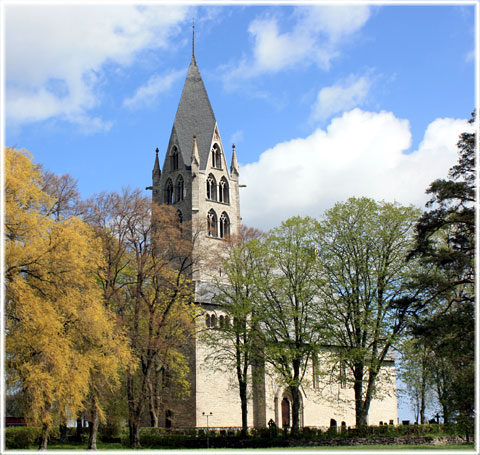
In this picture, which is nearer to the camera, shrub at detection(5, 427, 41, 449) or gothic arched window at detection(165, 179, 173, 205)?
shrub at detection(5, 427, 41, 449)

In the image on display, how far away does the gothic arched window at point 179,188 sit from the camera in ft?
201

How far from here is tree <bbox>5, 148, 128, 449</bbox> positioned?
2120cm

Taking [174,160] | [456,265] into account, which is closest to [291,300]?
[456,265]

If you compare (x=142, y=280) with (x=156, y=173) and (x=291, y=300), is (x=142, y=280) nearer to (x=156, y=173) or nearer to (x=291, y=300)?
(x=291, y=300)

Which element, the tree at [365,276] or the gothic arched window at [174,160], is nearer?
the tree at [365,276]

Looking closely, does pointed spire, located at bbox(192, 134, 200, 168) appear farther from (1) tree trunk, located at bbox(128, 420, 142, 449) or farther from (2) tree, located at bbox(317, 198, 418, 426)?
(1) tree trunk, located at bbox(128, 420, 142, 449)

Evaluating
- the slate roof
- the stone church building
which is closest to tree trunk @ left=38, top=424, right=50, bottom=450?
the stone church building

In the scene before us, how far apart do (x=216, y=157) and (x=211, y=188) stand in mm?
4115

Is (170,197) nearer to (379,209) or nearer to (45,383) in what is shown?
(379,209)

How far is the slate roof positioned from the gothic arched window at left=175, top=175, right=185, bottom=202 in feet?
6.12

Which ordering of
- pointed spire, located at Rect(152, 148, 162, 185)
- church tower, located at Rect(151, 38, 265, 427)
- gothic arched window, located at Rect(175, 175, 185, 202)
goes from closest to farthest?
church tower, located at Rect(151, 38, 265, 427) → gothic arched window, located at Rect(175, 175, 185, 202) → pointed spire, located at Rect(152, 148, 162, 185)

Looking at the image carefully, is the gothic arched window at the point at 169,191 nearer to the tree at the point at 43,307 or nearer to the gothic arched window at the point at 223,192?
the gothic arched window at the point at 223,192

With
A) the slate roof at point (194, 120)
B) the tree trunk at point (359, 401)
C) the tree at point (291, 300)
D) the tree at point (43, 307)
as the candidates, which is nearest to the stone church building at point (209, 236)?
the slate roof at point (194, 120)

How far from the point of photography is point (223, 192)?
6328 centimetres
